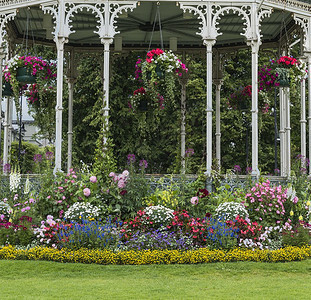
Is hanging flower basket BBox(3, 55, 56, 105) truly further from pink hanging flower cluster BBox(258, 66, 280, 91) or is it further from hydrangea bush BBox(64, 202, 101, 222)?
pink hanging flower cluster BBox(258, 66, 280, 91)

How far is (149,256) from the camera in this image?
10.1 meters

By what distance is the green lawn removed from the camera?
7891 millimetres

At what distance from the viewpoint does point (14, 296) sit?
775 cm

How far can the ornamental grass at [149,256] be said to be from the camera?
10023mm

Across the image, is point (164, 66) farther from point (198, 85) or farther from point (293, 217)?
point (198, 85)

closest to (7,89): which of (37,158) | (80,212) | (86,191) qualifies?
(37,158)

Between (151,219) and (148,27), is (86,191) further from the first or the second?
(148,27)

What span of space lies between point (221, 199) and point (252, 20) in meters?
4.31

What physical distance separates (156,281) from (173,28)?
9.11m

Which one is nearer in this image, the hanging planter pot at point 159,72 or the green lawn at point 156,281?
the green lawn at point 156,281

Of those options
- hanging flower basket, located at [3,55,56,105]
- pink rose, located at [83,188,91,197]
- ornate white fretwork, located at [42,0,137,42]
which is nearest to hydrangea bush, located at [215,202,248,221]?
pink rose, located at [83,188,91,197]

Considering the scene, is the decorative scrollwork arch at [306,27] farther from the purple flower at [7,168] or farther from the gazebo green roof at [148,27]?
the purple flower at [7,168]

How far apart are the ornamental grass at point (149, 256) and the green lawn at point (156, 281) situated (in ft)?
0.85

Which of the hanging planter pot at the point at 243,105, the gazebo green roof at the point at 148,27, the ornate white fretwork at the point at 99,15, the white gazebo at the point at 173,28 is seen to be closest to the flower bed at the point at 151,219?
the white gazebo at the point at 173,28
